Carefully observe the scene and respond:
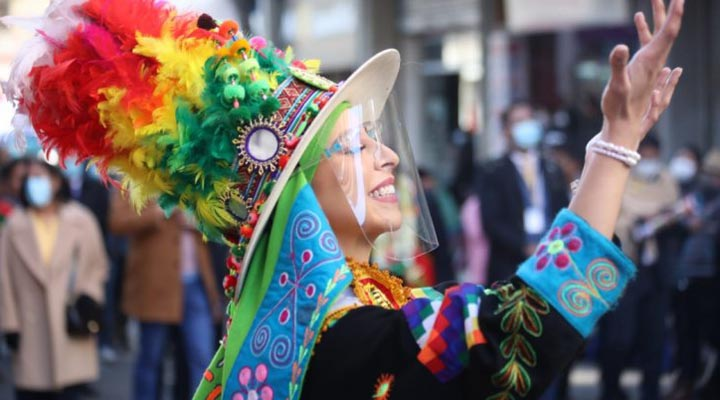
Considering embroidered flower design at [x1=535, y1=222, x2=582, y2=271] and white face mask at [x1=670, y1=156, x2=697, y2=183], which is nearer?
embroidered flower design at [x1=535, y1=222, x2=582, y2=271]

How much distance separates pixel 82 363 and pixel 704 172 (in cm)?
499

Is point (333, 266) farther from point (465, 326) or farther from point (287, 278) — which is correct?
point (465, 326)

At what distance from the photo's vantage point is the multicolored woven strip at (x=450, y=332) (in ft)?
7.57

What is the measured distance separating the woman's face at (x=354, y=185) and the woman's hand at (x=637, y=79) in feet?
2.09

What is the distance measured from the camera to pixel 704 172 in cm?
995

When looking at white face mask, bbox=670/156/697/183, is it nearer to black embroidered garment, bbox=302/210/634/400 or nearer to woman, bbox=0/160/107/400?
woman, bbox=0/160/107/400

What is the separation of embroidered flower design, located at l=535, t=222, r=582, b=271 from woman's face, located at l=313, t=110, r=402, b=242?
1.79 ft

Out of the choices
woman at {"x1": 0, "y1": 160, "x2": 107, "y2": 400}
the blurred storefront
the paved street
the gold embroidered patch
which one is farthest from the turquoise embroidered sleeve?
the blurred storefront

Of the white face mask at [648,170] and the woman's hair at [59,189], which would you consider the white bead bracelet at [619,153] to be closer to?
the woman's hair at [59,189]

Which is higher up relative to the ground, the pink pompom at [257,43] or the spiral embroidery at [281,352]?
the pink pompom at [257,43]

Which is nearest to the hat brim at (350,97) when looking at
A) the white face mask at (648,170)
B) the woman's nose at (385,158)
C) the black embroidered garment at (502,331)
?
the woman's nose at (385,158)

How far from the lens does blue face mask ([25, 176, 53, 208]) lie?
7.66 metres

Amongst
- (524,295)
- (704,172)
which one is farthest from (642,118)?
(704,172)

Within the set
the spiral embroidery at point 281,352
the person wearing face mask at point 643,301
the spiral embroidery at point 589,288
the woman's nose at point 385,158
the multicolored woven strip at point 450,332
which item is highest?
the woman's nose at point 385,158
